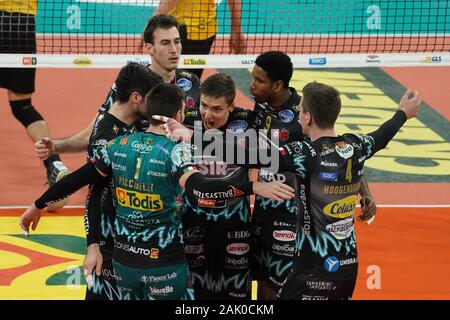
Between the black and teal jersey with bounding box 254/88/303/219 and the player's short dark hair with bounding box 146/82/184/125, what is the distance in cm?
140

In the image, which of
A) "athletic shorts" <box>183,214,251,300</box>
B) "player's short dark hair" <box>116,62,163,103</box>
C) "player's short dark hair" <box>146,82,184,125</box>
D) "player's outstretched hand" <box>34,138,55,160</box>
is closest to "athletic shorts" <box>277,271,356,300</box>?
"athletic shorts" <box>183,214,251,300</box>

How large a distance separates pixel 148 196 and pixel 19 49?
7116mm

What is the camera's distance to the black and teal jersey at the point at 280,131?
894cm

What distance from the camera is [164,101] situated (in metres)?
7.70

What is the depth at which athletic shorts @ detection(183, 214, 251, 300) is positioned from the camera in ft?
28.8

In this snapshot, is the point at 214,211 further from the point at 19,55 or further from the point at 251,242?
the point at 19,55

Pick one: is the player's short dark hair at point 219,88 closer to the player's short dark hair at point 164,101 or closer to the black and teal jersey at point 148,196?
the player's short dark hair at point 164,101

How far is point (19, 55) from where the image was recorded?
12977mm

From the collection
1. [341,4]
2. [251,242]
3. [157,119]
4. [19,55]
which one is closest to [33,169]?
[19,55]

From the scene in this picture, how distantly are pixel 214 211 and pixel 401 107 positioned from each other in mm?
1817

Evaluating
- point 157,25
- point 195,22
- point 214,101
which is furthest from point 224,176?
point 195,22

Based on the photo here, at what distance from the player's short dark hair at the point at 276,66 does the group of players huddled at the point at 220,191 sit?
12mm

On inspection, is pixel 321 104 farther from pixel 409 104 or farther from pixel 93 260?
pixel 93 260
